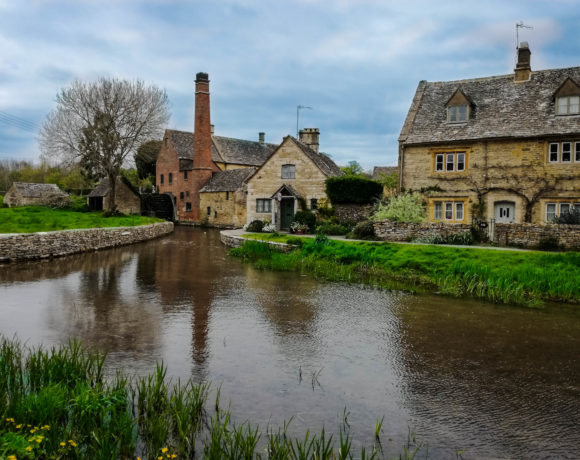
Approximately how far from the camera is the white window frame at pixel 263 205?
37503 mm

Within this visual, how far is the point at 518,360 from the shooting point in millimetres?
9398

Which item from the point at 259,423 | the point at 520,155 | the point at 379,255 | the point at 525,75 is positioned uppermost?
the point at 525,75

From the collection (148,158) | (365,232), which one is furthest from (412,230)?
(148,158)

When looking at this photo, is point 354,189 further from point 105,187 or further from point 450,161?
point 105,187

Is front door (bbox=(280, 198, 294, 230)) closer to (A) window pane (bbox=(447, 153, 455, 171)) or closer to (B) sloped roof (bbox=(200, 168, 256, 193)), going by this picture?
(B) sloped roof (bbox=(200, 168, 256, 193))

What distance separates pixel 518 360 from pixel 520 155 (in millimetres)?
19622

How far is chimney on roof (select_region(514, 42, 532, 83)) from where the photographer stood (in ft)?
93.8

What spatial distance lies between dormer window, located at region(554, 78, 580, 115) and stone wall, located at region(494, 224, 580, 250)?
867cm

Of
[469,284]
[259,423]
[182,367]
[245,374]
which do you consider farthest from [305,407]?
[469,284]

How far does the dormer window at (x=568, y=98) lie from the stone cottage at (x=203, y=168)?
2766 centimetres

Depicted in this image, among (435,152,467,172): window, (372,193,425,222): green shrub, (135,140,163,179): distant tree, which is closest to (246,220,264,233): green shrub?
(372,193,425,222): green shrub

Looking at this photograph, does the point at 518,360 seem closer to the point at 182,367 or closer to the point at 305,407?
the point at 305,407

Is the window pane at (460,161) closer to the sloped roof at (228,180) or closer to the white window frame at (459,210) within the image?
the white window frame at (459,210)

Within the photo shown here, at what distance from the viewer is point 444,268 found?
17.8 m
